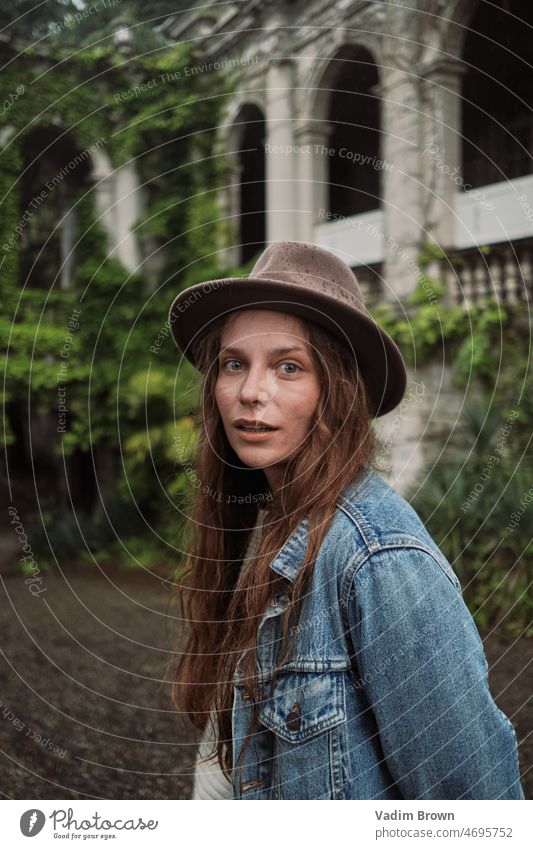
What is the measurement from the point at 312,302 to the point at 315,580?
0.43 metres

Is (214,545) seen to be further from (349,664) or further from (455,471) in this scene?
(455,471)

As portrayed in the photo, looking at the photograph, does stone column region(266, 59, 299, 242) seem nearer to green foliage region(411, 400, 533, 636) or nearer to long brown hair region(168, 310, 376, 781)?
green foliage region(411, 400, 533, 636)

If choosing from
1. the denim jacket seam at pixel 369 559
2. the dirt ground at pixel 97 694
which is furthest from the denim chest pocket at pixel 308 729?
the dirt ground at pixel 97 694

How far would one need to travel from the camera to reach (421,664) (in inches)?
33.6

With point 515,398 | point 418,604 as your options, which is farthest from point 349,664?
point 515,398

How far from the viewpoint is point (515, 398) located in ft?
9.64

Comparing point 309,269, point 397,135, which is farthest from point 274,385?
point 397,135

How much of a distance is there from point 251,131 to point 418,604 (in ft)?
9.21

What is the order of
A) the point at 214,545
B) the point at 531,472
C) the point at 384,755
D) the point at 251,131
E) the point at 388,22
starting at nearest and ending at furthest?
the point at 384,755, the point at 214,545, the point at 388,22, the point at 531,472, the point at 251,131

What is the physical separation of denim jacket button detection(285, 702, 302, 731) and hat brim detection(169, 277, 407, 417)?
539 millimetres

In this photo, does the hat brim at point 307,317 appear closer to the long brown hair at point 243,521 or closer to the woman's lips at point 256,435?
the long brown hair at point 243,521

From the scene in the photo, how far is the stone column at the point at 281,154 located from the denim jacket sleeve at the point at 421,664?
82.4 inches

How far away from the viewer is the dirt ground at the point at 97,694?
2213 millimetres
